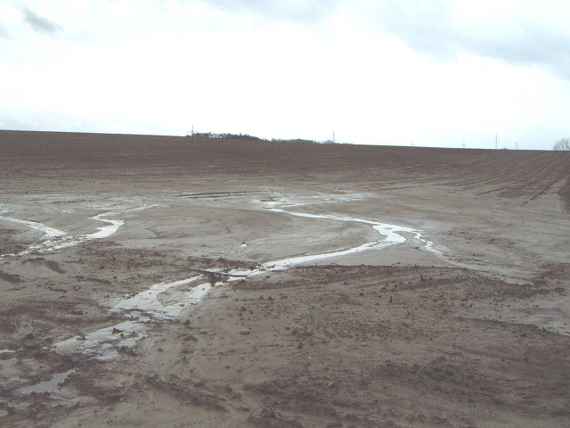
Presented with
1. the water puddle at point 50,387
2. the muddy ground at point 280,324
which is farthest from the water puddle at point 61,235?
the water puddle at point 50,387

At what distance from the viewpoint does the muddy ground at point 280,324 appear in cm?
407

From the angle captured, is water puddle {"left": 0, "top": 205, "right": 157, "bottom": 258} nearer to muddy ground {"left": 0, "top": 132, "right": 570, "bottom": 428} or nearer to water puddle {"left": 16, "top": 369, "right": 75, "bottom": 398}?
muddy ground {"left": 0, "top": 132, "right": 570, "bottom": 428}

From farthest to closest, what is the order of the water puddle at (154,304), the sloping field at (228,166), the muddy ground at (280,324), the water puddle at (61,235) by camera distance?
the sloping field at (228,166), the water puddle at (61,235), the water puddle at (154,304), the muddy ground at (280,324)

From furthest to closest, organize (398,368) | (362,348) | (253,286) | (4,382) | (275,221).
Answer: (275,221)
(253,286)
(362,348)
(398,368)
(4,382)

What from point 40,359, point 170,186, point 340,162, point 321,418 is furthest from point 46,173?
point 321,418

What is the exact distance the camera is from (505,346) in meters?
5.32

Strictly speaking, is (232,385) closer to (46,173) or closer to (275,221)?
(275,221)

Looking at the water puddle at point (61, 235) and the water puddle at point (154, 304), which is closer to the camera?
the water puddle at point (154, 304)

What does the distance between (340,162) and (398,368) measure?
3380 centimetres

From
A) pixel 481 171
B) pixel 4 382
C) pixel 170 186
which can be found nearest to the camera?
pixel 4 382

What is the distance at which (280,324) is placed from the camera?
576 centimetres

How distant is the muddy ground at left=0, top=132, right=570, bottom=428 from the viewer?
4074 mm

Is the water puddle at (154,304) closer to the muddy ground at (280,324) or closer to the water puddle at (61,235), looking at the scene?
the muddy ground at (280,324)

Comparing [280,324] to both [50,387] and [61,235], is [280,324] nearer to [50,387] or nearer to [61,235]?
[50,387]
